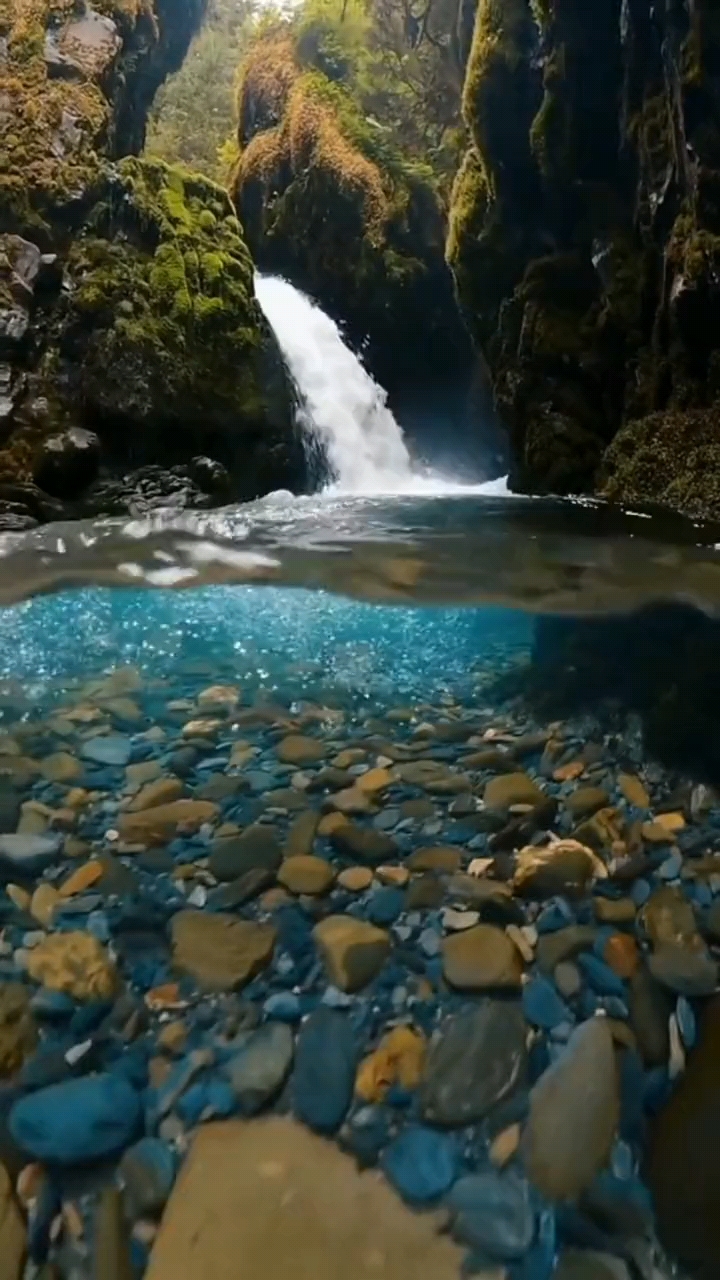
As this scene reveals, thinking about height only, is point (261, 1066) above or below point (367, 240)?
below

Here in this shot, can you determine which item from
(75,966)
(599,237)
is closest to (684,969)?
(75,966)

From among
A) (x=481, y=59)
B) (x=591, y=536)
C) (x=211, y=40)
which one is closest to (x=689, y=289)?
(x=591, y=536)

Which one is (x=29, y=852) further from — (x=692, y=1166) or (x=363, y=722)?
(x=692, y=1166)

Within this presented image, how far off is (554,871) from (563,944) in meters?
0.27

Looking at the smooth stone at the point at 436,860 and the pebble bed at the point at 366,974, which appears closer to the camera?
the pebble bed at the point at 366,974

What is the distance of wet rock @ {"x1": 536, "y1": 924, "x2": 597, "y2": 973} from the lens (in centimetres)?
174

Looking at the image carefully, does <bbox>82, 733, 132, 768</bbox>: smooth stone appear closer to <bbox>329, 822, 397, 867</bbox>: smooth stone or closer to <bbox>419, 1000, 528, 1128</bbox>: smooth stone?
<bbox>329, 822, 397, 867</bbox>: smooth stone

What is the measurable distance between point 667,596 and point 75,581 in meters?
3.73

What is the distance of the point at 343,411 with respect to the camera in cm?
1231

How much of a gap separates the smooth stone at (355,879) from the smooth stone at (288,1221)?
0.69m

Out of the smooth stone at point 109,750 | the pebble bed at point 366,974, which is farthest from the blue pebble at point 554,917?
the smooth stone at point 109,750

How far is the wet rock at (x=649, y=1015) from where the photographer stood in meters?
1.52

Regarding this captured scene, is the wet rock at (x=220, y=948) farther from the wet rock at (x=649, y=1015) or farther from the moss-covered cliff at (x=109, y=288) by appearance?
the moss-covered cliff at (x=109, y=288)

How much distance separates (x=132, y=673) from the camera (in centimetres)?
361
